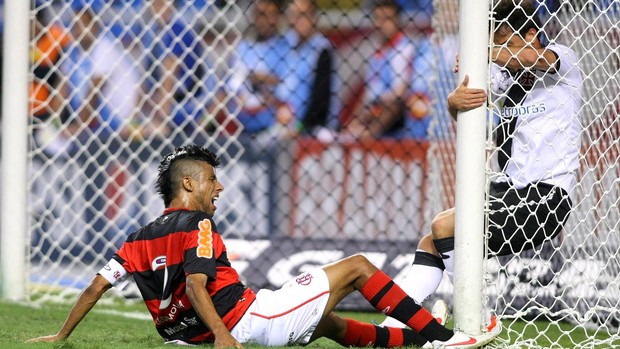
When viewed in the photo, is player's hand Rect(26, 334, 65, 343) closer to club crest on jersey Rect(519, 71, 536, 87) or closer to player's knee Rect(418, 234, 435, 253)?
player's knee Rect(418, 234, 435, 253)

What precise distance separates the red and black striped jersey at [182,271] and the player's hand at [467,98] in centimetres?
100

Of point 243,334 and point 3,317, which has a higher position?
point 3,317

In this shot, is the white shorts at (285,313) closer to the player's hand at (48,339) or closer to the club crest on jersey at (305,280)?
the club crest on jersey at (305,280)

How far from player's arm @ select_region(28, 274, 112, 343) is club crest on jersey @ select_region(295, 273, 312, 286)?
2.35 ft

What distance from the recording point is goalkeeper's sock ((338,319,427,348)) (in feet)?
14.0

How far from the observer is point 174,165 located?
409 cm

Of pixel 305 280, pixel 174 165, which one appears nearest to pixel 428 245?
pixel 305 280

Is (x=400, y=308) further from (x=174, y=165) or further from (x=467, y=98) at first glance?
(x=174, y=165)

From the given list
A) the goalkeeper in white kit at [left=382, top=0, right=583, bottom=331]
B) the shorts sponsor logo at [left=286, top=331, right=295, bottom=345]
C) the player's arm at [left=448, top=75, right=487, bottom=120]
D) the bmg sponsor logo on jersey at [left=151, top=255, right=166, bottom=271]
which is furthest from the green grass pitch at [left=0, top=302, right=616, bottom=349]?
the player's arm at [left=448, top=75, right=487, bottom=120]

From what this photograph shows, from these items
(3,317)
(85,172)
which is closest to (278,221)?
(85,172)

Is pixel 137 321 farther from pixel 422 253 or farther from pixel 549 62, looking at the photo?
pixel 549 62

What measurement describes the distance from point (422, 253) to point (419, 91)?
3.88m

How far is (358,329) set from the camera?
430 centimetres

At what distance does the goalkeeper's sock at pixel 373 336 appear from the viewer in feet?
14.0
